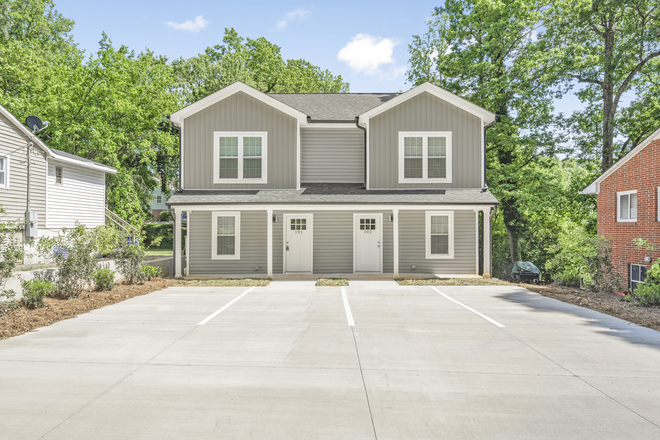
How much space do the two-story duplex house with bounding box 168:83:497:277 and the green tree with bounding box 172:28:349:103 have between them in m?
19.6

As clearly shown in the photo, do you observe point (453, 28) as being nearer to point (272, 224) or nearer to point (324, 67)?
point (272, 224)

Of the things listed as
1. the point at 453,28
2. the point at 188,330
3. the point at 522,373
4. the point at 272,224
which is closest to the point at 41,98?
the point at 272,224

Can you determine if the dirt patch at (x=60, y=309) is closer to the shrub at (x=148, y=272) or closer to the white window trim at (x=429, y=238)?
the shrub at (x=148, y=272)

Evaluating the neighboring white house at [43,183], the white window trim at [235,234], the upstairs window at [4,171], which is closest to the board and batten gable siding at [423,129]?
the white window trim at [235,234]

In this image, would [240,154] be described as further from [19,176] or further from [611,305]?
[611,305]

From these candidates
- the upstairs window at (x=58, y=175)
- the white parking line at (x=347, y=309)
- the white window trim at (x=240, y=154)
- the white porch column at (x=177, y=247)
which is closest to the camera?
the white parking line at (x=347, y=309)

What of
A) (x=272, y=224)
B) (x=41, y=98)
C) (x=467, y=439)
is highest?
(x=41, y=98)

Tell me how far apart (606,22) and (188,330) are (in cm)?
2543

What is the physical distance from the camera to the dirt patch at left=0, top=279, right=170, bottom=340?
7486 millimetres

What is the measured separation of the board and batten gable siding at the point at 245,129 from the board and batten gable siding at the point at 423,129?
3082 mm

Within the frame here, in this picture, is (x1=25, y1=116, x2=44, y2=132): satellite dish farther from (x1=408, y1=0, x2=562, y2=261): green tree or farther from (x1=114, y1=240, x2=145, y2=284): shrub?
(x1=408, y1=0, x2=562, y2=261): green tree

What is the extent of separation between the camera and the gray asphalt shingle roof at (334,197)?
47.1 feet

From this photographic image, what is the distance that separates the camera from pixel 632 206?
14438mm

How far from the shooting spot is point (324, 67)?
147ft
